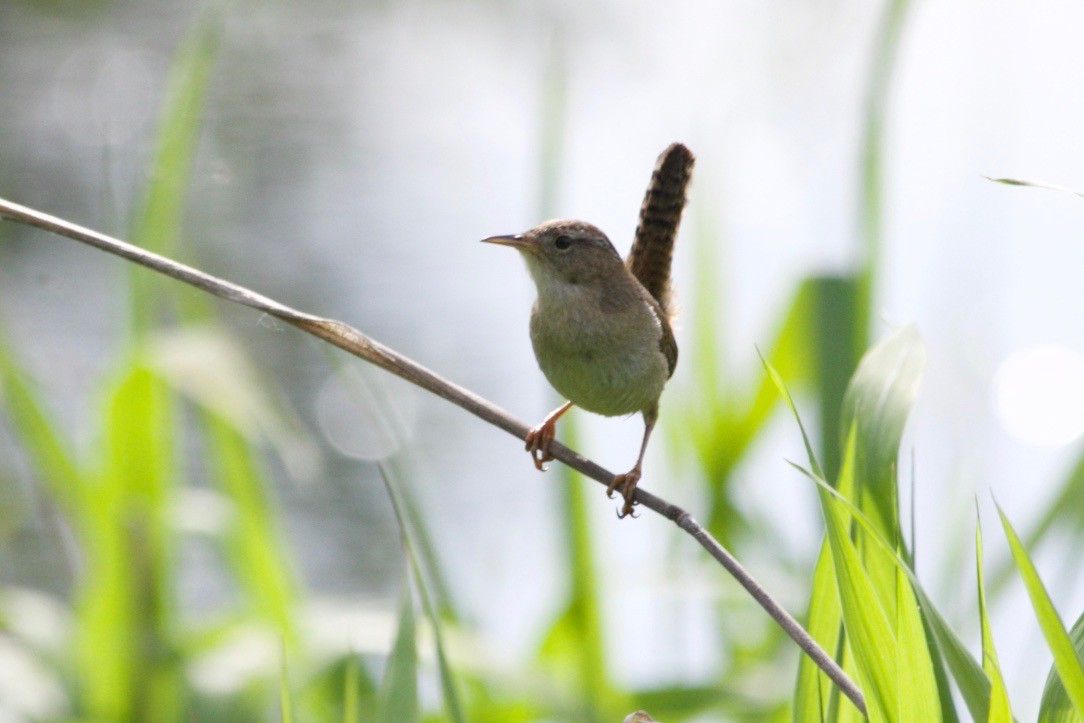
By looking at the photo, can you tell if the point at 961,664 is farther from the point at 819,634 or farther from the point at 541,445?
the point at 541,445

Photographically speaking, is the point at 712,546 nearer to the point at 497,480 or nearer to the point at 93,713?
the point at 93,713

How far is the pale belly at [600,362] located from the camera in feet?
5.97

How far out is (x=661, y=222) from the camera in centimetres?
197

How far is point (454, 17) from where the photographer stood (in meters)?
6.88

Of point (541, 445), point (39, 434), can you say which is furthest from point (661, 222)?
point (39, 434)

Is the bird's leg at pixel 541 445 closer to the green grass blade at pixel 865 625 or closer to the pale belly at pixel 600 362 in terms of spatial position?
the pale belly at pixel 600 362

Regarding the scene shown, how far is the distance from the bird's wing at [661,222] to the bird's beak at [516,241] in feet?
0.65

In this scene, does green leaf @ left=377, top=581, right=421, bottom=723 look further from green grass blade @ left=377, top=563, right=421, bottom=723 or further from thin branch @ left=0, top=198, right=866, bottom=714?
thin branch @ left=0, top=198, right=866, bottom=714

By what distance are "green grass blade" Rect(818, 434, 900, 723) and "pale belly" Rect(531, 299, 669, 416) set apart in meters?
0.87

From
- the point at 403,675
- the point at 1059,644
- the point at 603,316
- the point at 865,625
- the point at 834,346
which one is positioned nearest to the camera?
the point at 1059,644

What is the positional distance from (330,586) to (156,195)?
3628 millimetres

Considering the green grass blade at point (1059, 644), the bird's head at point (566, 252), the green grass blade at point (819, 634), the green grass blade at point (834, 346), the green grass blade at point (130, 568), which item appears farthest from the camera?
the bird's head at point (566, 252)

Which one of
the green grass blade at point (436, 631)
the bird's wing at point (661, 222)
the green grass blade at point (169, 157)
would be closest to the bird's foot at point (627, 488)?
the bird's wing at point (661, 222)

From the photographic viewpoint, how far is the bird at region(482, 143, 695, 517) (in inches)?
71.9
